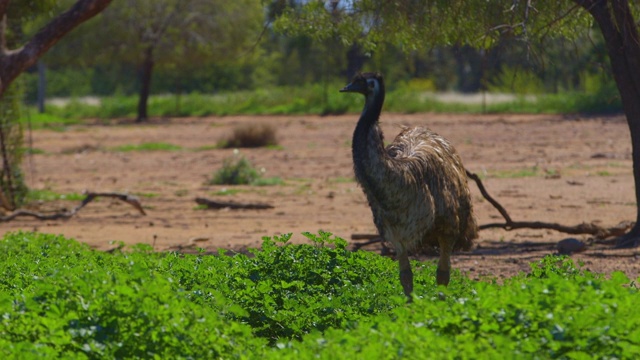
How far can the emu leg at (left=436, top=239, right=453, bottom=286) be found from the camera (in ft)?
27.2

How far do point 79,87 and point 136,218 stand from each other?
4397 centimetres

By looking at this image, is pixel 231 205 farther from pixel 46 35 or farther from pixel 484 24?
pixel 484 24

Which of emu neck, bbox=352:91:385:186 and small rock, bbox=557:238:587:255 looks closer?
emu neck, bbox=352:91:385:186

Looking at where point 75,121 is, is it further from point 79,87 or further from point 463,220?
point 463,220

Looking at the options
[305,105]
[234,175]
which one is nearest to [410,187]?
[234,175]

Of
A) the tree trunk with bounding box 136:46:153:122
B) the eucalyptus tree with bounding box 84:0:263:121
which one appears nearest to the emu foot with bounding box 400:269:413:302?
the eucalyptus tree with bounding box 84:0:263:121

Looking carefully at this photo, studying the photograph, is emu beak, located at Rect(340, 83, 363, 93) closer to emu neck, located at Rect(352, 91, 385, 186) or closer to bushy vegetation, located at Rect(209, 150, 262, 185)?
emu neck, located at Rect(352, 91, 385, 186)

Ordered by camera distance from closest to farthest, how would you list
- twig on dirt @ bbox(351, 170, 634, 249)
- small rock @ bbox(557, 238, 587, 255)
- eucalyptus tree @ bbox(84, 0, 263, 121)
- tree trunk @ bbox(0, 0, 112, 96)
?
small rock @ bbox(557, 238, 587, 255), tree trunk @ bbox(0, 0, 112, 96), twig on dirt @ bbox(351, 170, 634, 249), eucalyptus tree @ bbox(84, 0, 263, 121)

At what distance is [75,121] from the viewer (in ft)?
131

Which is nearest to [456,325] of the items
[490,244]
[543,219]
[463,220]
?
[463,220]

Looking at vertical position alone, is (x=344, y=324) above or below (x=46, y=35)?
below

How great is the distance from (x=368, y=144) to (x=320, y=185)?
11.3m

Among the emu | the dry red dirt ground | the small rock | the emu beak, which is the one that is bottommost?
the dry red dirt ground

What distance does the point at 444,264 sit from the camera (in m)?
8.36
